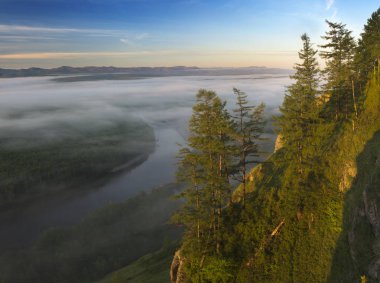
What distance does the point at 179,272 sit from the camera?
36.0 meters

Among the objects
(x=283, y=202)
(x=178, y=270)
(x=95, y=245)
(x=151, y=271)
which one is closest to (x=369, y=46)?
(x=283, y=202)

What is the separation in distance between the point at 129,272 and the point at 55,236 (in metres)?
78.4

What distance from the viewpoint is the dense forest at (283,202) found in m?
31.1

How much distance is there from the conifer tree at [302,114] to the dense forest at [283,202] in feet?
0.37

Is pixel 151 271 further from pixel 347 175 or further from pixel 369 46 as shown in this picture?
pixel 369 46

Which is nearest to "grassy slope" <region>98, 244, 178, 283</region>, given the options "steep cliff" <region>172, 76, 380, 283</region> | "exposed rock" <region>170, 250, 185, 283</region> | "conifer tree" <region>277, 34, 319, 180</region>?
"exposed rock" <region>170, 250, 185, 283</region>

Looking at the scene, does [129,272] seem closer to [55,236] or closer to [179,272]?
[179,272]

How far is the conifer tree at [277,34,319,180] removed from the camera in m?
34.1

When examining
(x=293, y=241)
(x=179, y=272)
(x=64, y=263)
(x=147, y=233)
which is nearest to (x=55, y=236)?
(x=64, y=263)

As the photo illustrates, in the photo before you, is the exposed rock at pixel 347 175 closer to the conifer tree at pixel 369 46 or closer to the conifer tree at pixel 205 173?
the conifer tree at pixel 205 173

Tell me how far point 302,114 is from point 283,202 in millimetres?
11448

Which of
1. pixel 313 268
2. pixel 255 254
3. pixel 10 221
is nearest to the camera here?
pixel 313 268

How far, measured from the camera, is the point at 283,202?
3781cm

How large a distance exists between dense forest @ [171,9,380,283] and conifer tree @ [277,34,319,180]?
4.5 inches
